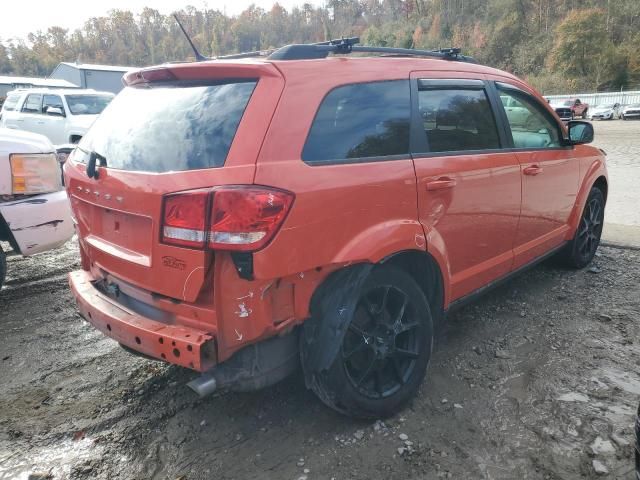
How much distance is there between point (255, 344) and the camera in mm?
2201

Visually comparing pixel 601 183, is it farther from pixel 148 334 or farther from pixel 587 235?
pixel 148 334

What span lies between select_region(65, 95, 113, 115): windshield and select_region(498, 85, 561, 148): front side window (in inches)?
429

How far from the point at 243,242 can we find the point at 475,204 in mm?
1638

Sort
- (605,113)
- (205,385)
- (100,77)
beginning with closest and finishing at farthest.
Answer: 1. (205,385)
2. (100,77)
3. (605,113)

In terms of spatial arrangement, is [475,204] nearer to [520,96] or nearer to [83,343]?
[520,96]

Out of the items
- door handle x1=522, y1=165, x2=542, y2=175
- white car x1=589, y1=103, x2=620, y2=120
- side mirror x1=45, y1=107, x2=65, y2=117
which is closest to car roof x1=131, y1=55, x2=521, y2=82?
door handle x1=522, y1=165, x2=542, y2=175

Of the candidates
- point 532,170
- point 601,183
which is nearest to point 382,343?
point 532,170

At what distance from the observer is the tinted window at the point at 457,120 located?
9.32 ft

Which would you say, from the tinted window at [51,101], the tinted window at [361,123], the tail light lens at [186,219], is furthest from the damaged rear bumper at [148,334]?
the tinted window at [51,101]

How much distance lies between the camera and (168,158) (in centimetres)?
224

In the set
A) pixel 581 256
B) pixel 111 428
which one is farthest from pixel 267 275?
pixel 581 256

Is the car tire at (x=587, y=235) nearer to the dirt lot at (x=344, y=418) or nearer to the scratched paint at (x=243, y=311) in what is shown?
the dirt lot at (x=344, y=418)

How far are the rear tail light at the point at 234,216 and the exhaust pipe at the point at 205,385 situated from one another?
61 centimetres

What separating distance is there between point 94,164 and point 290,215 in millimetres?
1132
